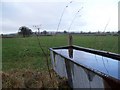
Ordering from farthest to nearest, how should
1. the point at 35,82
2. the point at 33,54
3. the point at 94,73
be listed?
1. the point at 33,54
2. the point at 35,82
3. the point at 94,73

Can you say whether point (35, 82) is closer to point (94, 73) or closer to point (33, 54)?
point (94, 73)

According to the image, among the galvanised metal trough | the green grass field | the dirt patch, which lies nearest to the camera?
the galvanised metal trough

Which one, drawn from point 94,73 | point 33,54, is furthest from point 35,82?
point 33,54

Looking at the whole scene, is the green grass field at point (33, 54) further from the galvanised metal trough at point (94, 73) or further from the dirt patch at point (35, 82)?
A: the dirt patch at point (35, 82)

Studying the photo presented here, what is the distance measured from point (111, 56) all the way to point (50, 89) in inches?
75.4

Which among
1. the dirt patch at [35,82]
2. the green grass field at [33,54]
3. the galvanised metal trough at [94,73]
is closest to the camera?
the galvanised metal trough at [94,73]

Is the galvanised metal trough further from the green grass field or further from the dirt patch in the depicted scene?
the green grass field

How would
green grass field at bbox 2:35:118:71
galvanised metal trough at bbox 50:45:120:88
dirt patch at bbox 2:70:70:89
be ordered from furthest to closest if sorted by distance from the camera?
green grass field at bbox 2:35:118:71, dirt patch at bbox 2:70:70:89, galvanised metal trough at bbox 50:45:120:88

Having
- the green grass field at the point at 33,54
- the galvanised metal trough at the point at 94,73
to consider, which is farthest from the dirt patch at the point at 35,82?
the green grass field at the point at 33,54

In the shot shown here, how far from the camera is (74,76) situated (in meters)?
4.80

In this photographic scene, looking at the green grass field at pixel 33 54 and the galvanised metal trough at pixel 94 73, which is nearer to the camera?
the galvanised metal trough at pixel 94 73

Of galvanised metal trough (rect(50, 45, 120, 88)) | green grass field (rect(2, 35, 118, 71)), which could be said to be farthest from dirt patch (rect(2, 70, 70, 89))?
green grass field (rect(2, 35, 118, 71))

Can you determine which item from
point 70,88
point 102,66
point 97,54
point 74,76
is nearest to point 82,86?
point 74,76

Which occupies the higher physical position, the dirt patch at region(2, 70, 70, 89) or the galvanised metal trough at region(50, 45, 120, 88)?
the galvanised metal trough at region(50, 45, 120, 88)
